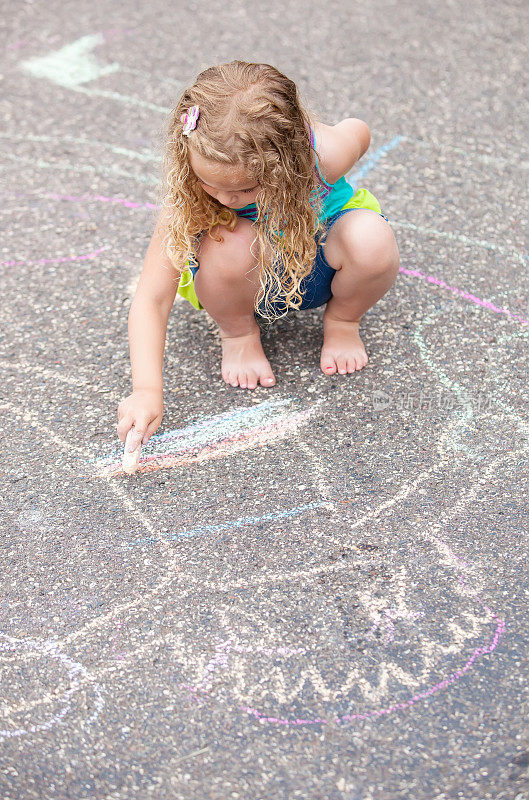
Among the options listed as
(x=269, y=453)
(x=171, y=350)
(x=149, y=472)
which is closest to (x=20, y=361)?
(x=171, y=350)

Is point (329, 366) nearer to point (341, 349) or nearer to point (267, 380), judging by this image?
point (341, 349)

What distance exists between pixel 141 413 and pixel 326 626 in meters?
0.55

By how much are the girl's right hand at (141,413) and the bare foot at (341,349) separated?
488 mm

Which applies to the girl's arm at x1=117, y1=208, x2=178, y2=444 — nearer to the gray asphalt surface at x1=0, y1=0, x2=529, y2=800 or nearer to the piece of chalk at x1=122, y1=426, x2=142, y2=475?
the piece of chalk at x1=122, y1=426, x2=142, y2=475

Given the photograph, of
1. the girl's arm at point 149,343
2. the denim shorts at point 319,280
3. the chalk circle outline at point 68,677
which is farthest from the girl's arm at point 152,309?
the chalk circle outline at point 68,677

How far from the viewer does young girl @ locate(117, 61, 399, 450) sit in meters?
1.64

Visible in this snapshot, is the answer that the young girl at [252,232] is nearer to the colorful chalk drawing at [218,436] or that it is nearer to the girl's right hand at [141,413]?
Result: the girl's right hand at [141,413]

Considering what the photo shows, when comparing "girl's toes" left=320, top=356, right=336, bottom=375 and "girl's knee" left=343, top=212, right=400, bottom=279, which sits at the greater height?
"girl's knee" left=343, top=212, right=400, bottom=279

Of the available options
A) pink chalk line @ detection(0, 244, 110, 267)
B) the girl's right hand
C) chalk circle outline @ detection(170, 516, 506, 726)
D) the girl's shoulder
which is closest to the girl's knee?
the girl's shoulder

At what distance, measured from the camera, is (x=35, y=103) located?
323 centimetres

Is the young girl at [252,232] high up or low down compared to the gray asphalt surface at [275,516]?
up

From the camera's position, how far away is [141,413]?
67.2 inches

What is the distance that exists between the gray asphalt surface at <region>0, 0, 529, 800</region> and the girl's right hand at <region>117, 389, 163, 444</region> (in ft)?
0.49

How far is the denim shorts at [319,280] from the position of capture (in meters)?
1.94
